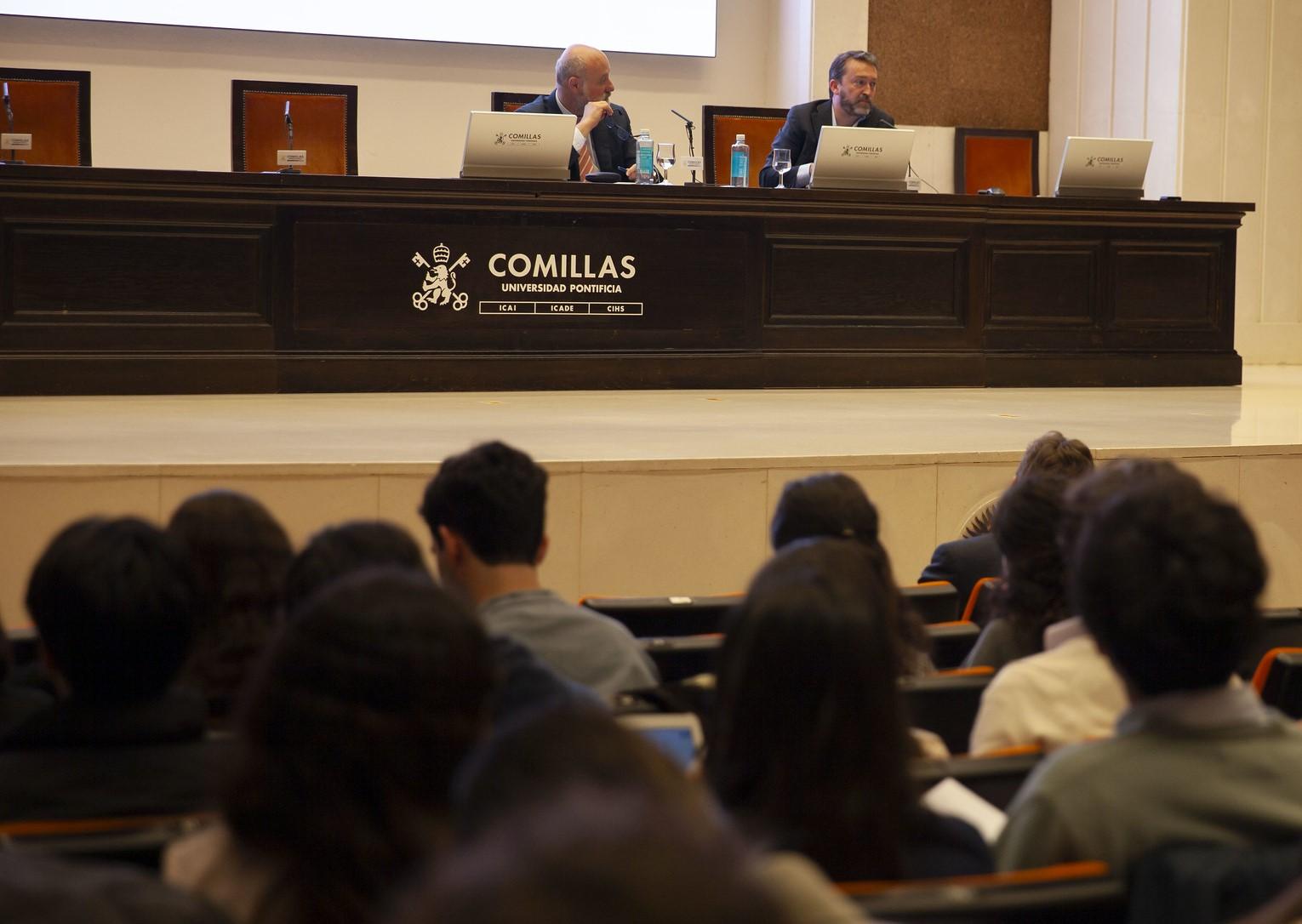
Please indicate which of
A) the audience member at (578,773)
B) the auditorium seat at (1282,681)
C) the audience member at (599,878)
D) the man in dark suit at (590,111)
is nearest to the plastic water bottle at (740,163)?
the man in dark suit at (590,111)

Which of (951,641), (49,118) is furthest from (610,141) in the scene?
(951,641)

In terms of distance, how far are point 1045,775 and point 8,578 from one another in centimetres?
284

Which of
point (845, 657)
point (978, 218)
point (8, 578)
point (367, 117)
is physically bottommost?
point (8, 578)

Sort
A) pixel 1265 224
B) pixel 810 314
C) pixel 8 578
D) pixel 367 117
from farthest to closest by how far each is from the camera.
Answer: pixel 1265 224 < pixel 367 117 < pixel 810 314 < pixel 8 578

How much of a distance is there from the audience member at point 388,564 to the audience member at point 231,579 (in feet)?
0.39

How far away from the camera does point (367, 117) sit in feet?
29.3

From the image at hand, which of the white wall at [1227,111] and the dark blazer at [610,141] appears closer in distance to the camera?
the dark blazer at [610,141]

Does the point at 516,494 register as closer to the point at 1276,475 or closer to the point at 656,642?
the point at 656,642

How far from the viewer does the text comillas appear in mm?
6160

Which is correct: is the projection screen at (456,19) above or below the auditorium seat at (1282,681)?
above

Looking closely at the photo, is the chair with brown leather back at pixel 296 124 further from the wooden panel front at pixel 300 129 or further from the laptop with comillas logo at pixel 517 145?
the laptop with comillas logo at pixel 517 145

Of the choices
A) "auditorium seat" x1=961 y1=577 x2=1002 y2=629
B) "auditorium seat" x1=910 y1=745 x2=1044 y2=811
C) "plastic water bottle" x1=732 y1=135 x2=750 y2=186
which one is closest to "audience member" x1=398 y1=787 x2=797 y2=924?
"auditorium seat" x1=910 y1=745 x2=1044 y2=811

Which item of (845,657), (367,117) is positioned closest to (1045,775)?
(845,657)

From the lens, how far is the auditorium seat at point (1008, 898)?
1087mm
